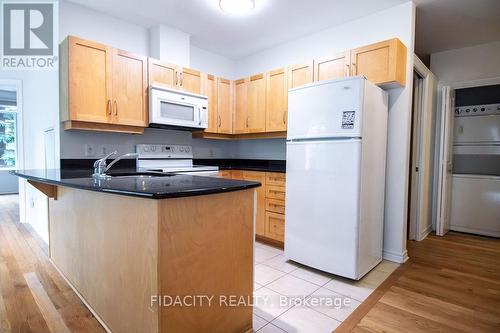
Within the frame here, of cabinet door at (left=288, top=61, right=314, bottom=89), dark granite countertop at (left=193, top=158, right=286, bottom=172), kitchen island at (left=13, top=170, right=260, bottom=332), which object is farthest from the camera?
dark granite countertop at (left=193, top=158, right=286, bottom=172)

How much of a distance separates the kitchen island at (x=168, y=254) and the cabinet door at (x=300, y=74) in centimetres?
198

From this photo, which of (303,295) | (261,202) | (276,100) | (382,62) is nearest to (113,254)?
(303,295)

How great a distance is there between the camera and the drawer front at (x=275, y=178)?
119 inches

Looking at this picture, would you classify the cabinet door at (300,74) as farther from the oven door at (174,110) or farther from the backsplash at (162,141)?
the oven door at (174,110)

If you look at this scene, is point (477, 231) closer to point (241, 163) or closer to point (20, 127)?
point (241, 163)

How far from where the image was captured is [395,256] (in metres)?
2.67

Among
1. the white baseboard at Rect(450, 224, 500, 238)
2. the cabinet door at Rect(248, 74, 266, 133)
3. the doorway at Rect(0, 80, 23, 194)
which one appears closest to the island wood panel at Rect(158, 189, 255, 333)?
the cabinet door at Rect(248, 74, 266, 133)

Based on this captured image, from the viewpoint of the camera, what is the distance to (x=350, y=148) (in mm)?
2156

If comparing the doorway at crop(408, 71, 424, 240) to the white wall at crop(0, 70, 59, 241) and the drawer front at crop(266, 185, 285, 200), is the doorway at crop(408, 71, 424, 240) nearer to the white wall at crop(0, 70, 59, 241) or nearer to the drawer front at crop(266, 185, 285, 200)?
the drawer front at crop(266, 185, 285, 200)

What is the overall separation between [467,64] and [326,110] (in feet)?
8.82

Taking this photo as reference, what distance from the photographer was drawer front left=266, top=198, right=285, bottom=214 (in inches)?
120

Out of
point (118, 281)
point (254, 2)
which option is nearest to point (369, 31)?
point (254, 2)

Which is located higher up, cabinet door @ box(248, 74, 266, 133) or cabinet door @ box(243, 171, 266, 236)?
cabinet door @ box(248, 74, 266, 133)

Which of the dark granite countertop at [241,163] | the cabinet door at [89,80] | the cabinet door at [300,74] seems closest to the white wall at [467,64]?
the cabinet door at [300,74]
